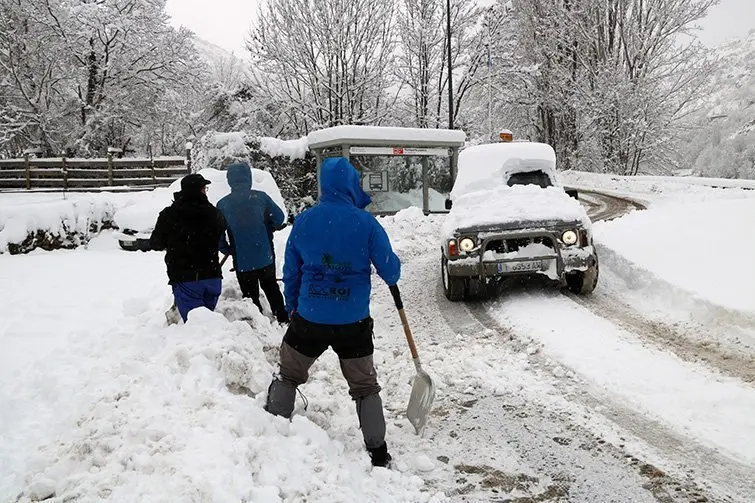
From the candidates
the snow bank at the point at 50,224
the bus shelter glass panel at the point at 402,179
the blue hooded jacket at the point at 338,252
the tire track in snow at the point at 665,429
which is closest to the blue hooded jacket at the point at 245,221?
the blue hooded jacket at the point at 338,252

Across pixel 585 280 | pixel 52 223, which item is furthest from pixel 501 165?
pixel 52 223

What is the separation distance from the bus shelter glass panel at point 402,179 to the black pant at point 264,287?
10342mm


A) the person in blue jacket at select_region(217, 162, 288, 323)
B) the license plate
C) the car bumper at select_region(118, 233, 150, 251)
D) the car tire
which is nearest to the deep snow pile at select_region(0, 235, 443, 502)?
the person in blue jacket at select_region(217, 162, 288, 323)

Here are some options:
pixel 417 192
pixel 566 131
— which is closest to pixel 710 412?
pixel 417 192

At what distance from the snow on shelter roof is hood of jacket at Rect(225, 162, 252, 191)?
33.5 ft

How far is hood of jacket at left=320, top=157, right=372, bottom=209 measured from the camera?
3.32 meters

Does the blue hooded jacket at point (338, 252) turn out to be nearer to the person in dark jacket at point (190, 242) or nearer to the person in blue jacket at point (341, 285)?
the person in blue jacket at point (341, 285)

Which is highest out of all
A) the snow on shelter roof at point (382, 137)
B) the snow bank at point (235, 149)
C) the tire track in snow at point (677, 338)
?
the snow on shelter roof at point (382, 137)

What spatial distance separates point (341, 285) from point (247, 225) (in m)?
2.44

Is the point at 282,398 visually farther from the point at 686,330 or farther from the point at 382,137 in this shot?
the point at 382,137

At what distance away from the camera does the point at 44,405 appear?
12.2 ft

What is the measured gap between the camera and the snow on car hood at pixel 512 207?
6844 mm

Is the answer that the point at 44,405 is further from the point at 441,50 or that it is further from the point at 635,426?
the point at 441,50

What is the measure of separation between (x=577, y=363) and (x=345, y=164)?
2.82 meters
